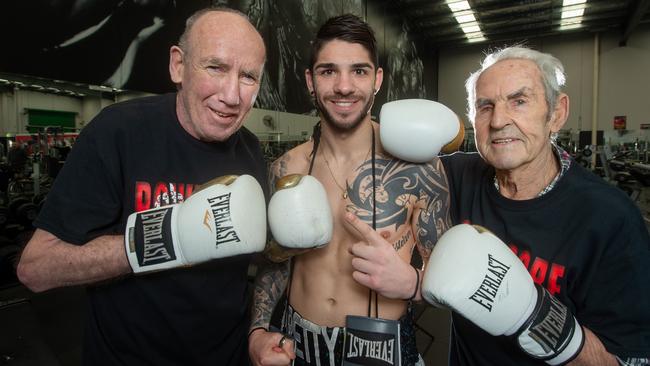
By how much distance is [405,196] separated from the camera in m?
1.68

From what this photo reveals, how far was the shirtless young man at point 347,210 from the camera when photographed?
1601 mm

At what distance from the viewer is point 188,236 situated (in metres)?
1.12

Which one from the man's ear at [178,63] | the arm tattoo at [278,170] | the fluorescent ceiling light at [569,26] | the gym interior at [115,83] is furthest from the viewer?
the fluorescent ceiling light at [569,26]

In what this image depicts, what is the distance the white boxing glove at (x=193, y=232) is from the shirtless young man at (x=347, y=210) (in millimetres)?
492

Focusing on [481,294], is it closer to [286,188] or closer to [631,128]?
[286,188]

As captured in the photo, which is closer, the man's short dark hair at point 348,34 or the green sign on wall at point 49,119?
the man's short dark hair at point 348,34

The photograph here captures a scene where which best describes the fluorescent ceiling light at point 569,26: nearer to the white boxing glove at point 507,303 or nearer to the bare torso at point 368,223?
the bare torso at point 368,223

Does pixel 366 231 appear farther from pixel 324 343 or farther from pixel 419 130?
pixel 324 343

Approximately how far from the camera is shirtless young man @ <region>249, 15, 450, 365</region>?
1.60 meters

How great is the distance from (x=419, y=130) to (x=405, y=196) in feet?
1.14

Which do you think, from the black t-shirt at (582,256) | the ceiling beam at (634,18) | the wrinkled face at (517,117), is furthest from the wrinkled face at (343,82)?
the ceiling beam at (634,18)

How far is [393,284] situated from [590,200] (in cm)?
66

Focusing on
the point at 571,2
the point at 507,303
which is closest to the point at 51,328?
the point at 507,303

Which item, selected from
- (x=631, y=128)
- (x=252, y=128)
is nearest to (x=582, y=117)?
(x=631, y=128)
